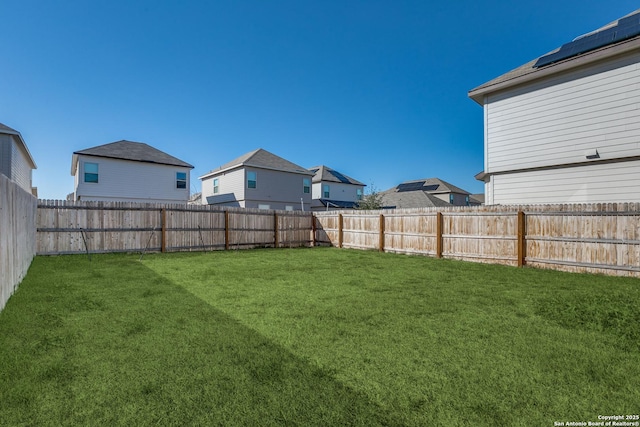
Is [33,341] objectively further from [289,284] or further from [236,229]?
[236,229]

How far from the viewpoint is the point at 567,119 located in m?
8.91

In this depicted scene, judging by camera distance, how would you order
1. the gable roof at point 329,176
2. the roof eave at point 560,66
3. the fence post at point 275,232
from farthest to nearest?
the gable roof at point 329,176 → the fence post at point 275,232 → the roof eave at point 560,66

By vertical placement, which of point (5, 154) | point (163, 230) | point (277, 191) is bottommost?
point (163, 230)

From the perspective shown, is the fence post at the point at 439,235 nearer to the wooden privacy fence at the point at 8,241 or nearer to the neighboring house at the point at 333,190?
the wooden privacy fence at the point at 8,241

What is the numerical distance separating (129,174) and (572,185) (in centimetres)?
2256

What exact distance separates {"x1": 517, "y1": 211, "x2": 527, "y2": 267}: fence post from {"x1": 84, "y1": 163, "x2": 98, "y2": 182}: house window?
22015 millimetres

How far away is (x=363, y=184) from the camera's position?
3438cm

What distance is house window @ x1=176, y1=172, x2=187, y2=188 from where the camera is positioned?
2101 cm

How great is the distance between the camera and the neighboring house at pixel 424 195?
3322cm

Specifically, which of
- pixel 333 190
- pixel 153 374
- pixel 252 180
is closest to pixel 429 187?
pixel 333 190

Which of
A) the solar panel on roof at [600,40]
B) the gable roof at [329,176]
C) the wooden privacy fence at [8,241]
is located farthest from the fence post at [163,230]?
the gable roof at [329,176]

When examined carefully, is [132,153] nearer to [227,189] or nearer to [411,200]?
[227,189]

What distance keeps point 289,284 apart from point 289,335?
279 centimetres

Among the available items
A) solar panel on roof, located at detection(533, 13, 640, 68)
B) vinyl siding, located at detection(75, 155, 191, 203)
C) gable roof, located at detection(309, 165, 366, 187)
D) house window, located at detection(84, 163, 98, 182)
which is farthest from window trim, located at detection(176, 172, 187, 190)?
solar panel on roof, located at detection(533, 13, 640, 68)
